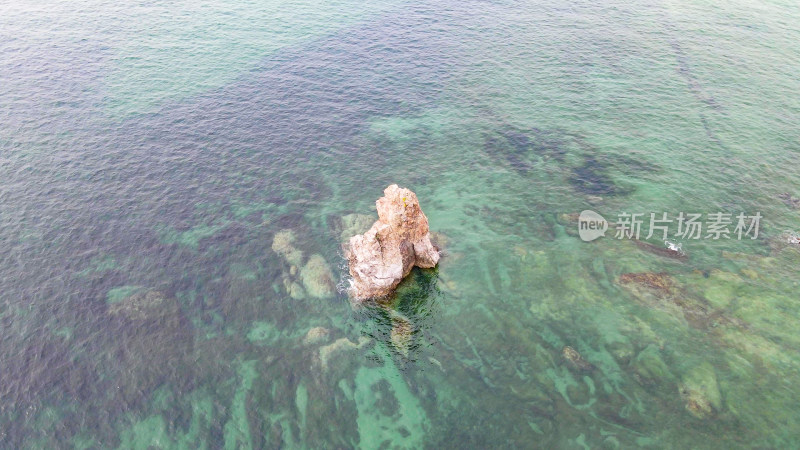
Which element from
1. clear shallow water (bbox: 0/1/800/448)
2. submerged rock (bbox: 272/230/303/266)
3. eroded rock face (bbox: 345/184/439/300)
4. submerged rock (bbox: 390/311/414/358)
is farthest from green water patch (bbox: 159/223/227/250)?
submerged rock (bbox: 390/311/414/358)

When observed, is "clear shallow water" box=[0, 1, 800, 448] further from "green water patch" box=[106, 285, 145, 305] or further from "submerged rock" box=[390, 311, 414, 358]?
"submerged rock" box=[390, 311, 414, 358]

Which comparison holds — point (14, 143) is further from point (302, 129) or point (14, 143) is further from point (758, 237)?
point (758, 237)

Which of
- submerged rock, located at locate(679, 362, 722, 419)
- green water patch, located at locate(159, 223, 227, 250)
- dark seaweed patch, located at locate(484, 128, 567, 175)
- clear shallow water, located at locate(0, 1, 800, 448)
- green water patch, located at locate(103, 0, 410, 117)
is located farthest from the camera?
green water patch, located at locate(103, 0, 410, 117)

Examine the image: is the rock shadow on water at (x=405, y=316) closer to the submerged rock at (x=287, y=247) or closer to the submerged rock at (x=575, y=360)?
the submerged rock at (x=287, y=247)

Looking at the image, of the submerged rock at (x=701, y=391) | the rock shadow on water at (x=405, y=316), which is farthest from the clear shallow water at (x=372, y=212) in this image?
the rock shadow on water at (x=405, y=316)

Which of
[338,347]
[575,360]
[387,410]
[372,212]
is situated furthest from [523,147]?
[387,410]

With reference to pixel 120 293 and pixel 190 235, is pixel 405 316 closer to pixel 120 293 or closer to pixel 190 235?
pixel 190 235
